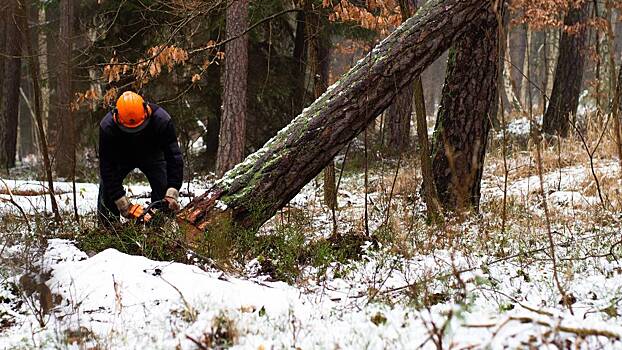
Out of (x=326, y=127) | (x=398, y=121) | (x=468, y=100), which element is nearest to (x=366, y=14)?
(x=468, y=100)

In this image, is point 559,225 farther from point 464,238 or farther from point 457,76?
point 457,76

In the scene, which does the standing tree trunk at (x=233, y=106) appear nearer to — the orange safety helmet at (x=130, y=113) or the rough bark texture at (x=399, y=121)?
the orange safety helmet at (x=130, y=113)

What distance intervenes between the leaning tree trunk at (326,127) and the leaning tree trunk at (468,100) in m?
0.98

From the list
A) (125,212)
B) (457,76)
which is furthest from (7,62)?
(457,76)

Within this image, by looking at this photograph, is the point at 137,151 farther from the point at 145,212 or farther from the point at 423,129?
the point at 423,129

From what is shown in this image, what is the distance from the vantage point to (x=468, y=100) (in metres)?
5.91

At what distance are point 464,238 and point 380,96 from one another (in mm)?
1449

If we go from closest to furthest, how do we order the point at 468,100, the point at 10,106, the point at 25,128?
the point at 468,100
the point at 10,106
the point at 25,128

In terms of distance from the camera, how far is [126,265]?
3738 mm

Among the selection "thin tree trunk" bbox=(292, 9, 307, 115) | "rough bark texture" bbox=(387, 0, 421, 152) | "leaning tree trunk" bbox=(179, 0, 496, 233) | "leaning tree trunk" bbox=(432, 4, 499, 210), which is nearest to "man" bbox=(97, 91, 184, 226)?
"leaning tree trunk" bbox=(179, 0, 496, 233)

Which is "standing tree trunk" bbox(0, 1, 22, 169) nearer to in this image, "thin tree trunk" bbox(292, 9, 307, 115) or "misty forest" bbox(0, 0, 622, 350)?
"thin tree trunk" bbox(292, 9, 307, 115)

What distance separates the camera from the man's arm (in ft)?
16.5

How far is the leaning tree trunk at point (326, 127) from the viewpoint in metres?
4.62

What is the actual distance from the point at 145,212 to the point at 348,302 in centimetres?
215
